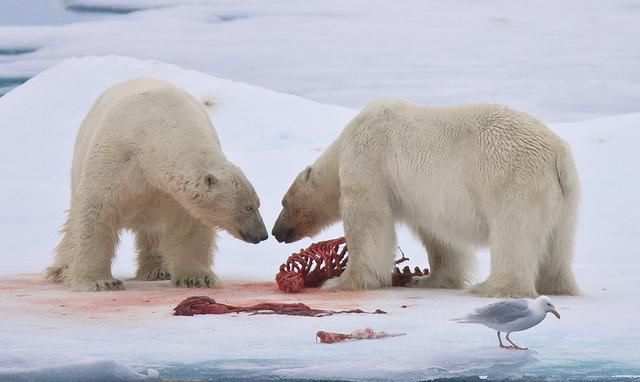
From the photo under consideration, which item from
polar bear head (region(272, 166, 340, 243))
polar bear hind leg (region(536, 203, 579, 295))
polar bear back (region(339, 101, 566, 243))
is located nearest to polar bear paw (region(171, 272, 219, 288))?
polar bear head (region(272, 166, 340, 243))

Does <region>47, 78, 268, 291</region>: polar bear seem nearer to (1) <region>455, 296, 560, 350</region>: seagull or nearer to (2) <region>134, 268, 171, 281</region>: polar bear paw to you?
(2) <region>134, 268, 171, 281</region>: polar bear paw

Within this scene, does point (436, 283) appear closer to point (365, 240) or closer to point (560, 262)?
point (365, 240)

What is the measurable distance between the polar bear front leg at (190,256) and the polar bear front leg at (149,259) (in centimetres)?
50

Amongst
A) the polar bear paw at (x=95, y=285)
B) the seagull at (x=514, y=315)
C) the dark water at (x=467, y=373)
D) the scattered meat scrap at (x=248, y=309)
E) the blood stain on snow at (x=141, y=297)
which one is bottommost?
the dark water at (x=467, y=373)

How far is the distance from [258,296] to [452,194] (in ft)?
3.46

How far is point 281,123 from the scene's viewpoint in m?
10.4

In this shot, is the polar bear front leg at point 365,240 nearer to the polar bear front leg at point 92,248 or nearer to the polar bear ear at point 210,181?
the polar bear ear at point 210,181

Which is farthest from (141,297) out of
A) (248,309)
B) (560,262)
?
(560,262)

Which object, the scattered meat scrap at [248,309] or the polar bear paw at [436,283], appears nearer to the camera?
the scattered meat scrap at [248,309]

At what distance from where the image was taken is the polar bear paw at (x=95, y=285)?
236 inches

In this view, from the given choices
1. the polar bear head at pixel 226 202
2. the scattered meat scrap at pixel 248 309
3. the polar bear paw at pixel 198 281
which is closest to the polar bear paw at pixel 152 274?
the polar bear paw at pixel 198 281

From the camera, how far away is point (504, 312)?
165 inches

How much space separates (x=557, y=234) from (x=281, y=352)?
1940 millimetres

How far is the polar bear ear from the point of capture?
19.3 feet
